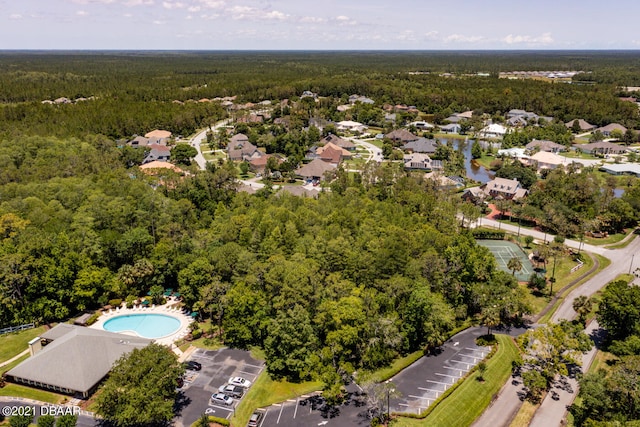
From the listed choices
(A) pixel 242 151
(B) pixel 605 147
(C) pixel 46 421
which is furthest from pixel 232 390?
(B) pixel 605 147

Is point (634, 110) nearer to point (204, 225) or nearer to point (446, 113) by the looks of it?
point (446, 113)

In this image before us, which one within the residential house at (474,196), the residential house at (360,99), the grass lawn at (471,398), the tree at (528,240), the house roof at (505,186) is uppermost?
the residential house at (360,99)

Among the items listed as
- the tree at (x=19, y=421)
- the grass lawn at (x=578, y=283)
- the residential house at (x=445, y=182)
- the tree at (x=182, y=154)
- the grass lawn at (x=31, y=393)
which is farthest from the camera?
the tree at (x=182, y=154)

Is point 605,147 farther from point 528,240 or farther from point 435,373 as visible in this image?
point 435,373

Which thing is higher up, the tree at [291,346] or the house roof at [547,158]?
the house roof at [547,158]

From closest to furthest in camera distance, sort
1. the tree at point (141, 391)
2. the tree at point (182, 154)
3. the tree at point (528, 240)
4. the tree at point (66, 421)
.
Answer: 1. the tree at point (66, 421)
2. the tree at point (141, 391)
3. the tree at point (528, 240)
4. the tree at point (182, 154)

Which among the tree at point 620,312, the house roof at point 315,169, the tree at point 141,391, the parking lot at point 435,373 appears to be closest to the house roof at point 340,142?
the house roof at point 315,169

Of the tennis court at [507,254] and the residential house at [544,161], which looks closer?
the tennis court at [507,254]

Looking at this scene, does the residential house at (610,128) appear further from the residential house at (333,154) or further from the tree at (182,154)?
the tree at (182,154)
